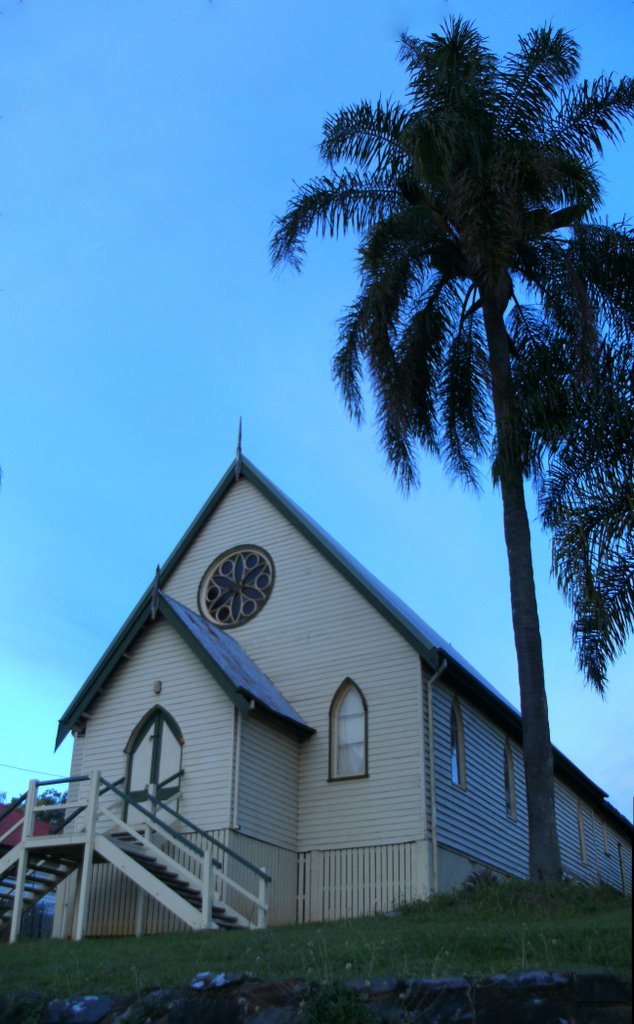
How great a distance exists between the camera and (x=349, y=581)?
78.2 ft

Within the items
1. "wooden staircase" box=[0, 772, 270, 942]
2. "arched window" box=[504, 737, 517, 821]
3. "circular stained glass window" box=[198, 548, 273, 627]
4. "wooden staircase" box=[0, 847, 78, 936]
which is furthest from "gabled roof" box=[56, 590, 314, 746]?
"arched window" box=[504, 737, 517, 821]

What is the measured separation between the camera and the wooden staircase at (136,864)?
58.9 feet

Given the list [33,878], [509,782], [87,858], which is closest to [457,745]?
[509,782]

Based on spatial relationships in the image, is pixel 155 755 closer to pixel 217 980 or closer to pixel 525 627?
pixel 525 627

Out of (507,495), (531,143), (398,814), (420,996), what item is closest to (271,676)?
(398,814)

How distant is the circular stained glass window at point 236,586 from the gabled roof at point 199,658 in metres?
1.64

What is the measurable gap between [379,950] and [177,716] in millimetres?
10850

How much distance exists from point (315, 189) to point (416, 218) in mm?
2597

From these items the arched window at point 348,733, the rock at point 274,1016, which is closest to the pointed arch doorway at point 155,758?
the arched window at point 348,733

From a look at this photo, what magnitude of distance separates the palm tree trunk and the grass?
171cm

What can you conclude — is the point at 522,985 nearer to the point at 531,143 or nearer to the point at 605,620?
the point at 605,620

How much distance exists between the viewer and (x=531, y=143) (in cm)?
2064

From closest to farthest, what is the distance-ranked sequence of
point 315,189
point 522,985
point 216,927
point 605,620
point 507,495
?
point 522,985
point 216,927
point 605,620
point 507,495
point 315,189

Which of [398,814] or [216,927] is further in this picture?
[398,814]
